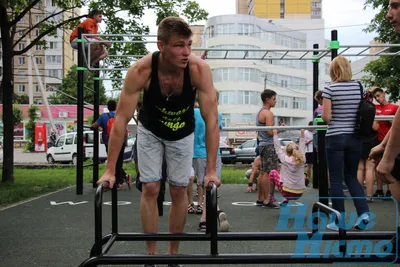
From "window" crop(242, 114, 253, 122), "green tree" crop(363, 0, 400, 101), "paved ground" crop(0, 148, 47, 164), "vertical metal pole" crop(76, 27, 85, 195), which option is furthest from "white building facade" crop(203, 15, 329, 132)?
"vertical metal pole" crop(76, 27, 85, 195)

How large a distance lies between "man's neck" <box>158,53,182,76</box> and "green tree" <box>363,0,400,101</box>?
14765 mm

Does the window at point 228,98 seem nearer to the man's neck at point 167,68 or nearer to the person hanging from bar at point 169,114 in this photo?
the person hanging from bar at point 169,114

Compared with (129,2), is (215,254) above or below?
below

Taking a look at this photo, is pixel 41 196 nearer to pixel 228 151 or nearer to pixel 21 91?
pixel 228 151

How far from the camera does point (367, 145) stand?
7172 millimetres

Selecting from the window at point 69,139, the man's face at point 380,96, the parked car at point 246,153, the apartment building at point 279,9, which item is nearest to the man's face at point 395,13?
the man's face at point 380,96

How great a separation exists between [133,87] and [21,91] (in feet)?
264

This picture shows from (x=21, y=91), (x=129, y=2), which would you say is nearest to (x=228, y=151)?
(x=129, y=2)

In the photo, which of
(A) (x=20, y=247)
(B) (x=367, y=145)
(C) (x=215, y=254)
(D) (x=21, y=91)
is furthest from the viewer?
(D) (x=21, y=91)

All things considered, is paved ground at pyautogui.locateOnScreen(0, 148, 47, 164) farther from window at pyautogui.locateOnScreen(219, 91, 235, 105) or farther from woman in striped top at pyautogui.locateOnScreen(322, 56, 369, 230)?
window at pyautogui.locateOnScreen(219, 91, 235, 105)

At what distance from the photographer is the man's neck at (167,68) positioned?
9.89ft

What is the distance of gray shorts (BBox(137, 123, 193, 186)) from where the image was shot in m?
3.17

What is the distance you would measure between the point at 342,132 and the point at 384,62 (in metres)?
13.9

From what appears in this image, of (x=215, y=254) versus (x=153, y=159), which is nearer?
(x=215, y=254)
